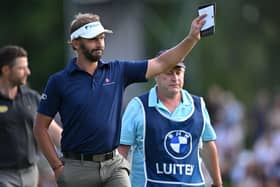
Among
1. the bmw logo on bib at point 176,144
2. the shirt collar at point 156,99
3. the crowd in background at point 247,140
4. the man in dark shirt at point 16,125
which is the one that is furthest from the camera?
the crowd in background at point 247,140

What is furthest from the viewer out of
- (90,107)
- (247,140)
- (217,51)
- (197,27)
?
(217,51)

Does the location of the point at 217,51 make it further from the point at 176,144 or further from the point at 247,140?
the point at 176,144

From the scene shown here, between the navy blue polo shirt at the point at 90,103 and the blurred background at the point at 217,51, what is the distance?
7.00 meters

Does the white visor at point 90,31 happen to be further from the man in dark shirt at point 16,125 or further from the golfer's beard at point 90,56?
the man in dark shirt at point 16,125

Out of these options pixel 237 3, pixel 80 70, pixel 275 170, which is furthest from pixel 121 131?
pixel 237 3

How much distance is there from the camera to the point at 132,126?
12.0 metres

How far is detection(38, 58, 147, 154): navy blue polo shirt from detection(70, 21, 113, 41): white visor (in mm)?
261

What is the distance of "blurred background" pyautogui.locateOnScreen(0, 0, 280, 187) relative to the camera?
21594mm

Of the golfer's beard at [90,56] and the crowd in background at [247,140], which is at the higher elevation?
the golfer's beard at [90,56]

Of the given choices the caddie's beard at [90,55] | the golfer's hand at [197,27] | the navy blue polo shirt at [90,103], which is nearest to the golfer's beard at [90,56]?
the caddie's beard at [90,55]

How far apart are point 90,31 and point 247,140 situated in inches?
504

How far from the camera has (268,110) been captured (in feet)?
75.1

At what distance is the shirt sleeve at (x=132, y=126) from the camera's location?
12.0m

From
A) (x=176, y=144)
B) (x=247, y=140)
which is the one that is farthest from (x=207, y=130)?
(x=247, y=140)
